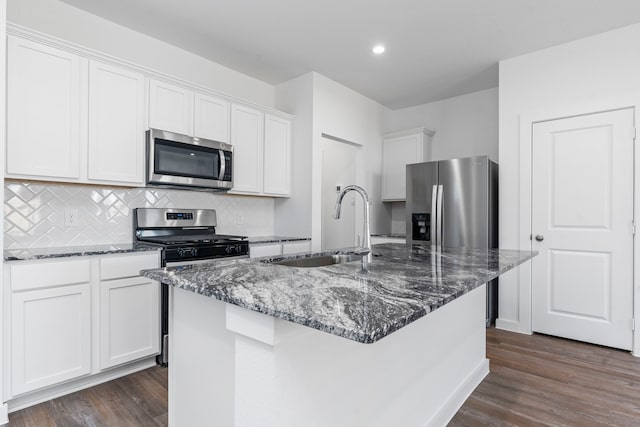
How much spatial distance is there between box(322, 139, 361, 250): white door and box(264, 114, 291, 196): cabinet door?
3.51ft

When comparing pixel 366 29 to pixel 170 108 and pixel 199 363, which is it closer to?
pixel 170 108

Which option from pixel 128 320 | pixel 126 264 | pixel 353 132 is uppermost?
pixel 353 132

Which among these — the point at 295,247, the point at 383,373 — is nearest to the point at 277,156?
the point at 295,247

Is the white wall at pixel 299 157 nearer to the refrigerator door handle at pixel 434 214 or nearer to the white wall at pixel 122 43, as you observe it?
the white wall at pixel 122 43

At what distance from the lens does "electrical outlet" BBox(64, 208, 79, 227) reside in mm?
2582

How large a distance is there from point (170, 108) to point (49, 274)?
1.53m

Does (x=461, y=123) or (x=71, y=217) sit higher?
(x=461, y=123)

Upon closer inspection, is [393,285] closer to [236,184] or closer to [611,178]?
[236,184]

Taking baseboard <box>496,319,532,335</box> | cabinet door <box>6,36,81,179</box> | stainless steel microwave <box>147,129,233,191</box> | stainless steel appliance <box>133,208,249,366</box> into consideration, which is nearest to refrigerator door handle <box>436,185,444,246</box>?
baseboard <box>496,319,532,335</box>

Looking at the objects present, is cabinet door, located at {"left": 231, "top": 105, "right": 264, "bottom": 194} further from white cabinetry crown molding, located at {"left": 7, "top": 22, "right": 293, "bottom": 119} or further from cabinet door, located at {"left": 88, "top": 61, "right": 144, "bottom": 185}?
cabinet door, located at {"left": 88, "top": 61, "right": 144, "bottom": 185}

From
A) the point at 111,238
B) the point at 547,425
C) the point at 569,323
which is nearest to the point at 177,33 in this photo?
the point at 111,238

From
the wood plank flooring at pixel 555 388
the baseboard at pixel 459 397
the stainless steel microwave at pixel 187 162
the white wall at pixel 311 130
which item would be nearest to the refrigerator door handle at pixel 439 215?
the wood plank flooring at pixel 555 388

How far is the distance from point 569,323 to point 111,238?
4.01m

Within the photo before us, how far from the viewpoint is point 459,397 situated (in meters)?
2.02
